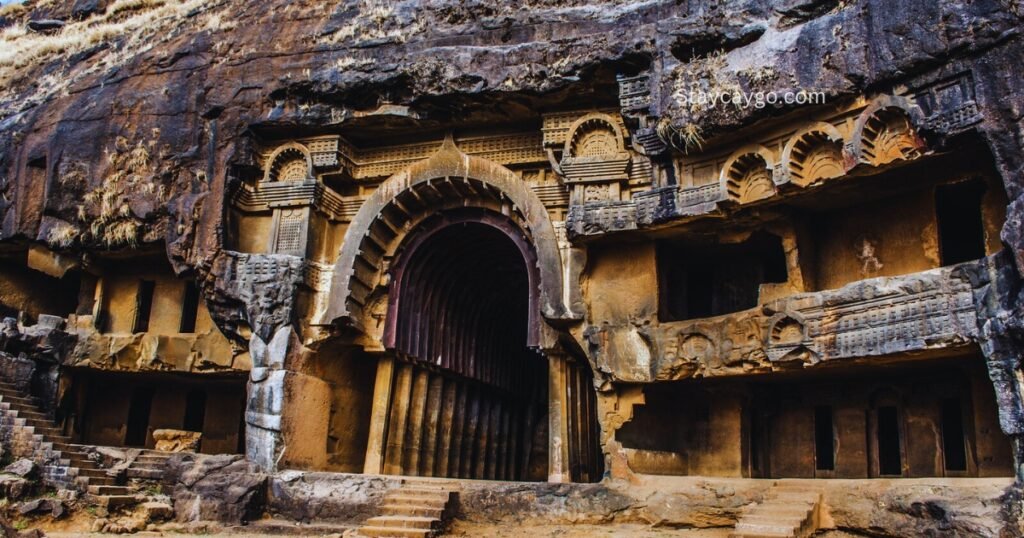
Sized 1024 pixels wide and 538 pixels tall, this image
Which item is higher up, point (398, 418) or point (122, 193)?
point (122, 193)

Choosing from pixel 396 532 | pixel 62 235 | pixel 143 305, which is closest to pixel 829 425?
pixel 396 532

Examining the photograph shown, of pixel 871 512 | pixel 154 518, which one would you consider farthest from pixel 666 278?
pixel 154 518

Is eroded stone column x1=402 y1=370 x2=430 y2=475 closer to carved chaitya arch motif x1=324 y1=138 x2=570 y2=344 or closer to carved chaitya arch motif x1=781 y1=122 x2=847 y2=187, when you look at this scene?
carved chaitya arch motif x1=324 y1=138 x2=570 y2=344

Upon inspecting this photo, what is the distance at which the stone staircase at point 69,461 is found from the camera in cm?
1414

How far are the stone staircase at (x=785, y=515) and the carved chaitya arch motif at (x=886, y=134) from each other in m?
4.48

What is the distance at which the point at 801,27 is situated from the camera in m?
12.3

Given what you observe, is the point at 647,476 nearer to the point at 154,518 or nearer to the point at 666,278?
the point at 666,278

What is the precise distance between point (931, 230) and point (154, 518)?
12826 millimetres

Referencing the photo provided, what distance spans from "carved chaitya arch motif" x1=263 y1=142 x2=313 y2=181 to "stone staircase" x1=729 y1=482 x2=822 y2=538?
10316 mm

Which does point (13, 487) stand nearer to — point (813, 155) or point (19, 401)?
point (19, 401)

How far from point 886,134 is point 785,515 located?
5218 millimetres

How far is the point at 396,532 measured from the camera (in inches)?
482

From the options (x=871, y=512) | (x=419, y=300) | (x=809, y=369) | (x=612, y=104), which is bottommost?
(x=871, y=512)

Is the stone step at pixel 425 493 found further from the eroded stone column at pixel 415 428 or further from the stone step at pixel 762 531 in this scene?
the stone step at pixel 762 531
